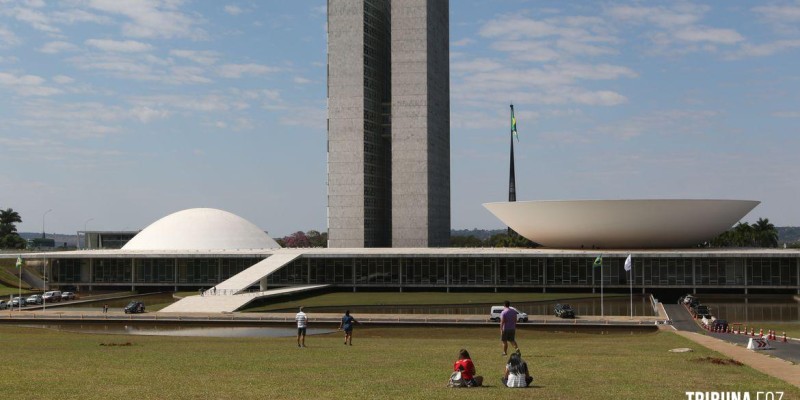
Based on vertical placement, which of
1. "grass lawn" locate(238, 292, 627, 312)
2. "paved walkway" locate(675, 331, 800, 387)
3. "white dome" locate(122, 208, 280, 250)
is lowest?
"grass lawn" locate(238, 292, 627, 312)

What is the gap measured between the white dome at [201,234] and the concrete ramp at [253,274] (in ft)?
53.5

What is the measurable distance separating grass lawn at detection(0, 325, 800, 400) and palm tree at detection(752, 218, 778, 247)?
133m

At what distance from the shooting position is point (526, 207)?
95.4 m

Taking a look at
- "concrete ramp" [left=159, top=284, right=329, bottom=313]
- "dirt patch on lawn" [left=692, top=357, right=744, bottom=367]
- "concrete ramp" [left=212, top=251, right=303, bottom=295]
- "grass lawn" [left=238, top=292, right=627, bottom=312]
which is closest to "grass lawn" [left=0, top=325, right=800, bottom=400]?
"dirt patch on lawn" [left=692, top=357, right=744, bottom=367]

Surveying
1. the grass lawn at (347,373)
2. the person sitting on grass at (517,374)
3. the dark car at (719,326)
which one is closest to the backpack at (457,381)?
the grass lawn at (347,373)

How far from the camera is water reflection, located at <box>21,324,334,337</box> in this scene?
51697 millimetres

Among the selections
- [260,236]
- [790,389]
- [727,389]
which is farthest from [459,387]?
[260,236]

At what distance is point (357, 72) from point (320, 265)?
114ft

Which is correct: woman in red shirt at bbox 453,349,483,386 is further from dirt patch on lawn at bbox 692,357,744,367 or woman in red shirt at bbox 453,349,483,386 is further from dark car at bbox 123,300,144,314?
dark car at bbox 123,300,144,314

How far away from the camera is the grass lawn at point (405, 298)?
247 ft

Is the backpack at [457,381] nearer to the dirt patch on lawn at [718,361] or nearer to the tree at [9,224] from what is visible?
the dirt patch on lawn at [718,361]

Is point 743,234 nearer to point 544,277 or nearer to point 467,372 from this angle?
point 544,277

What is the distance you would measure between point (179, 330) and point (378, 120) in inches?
2985

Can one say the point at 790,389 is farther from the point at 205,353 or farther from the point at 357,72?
the point at 357,72
